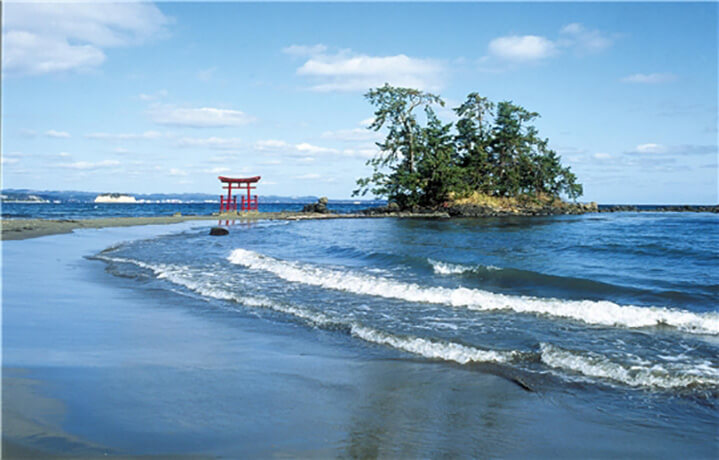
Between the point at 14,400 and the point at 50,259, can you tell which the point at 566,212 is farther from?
the point at 14,400

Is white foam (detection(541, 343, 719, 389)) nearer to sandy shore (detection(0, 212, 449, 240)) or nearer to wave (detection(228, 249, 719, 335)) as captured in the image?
wave (detection(228, 249, 719, 335))

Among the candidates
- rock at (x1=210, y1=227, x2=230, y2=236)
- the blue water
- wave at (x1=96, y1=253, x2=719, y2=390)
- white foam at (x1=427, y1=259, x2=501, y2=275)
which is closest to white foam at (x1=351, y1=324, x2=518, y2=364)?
wave at (x1=96, y1=253, x2=719, y2=390)

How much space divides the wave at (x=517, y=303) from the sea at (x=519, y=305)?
0.03 metres

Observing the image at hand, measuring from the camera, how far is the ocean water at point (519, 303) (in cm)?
529

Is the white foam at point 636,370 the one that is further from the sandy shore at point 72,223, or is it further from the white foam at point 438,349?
the sandy shore at point 72,223

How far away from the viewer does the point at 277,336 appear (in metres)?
7.01

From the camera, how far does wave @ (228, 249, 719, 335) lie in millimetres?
7910

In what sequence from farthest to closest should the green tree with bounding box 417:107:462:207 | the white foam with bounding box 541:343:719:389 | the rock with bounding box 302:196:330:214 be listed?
1. the rock with bounding box 302:196:330:214
2. the green tree with bounding box 417:107:462:207
3. the white foam with bounding box 541:343:719:389

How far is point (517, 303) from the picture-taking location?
916 centimetres

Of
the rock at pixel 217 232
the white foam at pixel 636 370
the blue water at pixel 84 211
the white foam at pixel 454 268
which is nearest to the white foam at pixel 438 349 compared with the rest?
the white foam at pixel 636 370

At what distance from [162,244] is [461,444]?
63.3 ft

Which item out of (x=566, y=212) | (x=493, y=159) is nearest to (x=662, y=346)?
(x=493, y=159)

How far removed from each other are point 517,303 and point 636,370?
3.63 meters

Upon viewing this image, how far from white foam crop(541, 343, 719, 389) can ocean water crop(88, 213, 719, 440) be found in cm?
2
